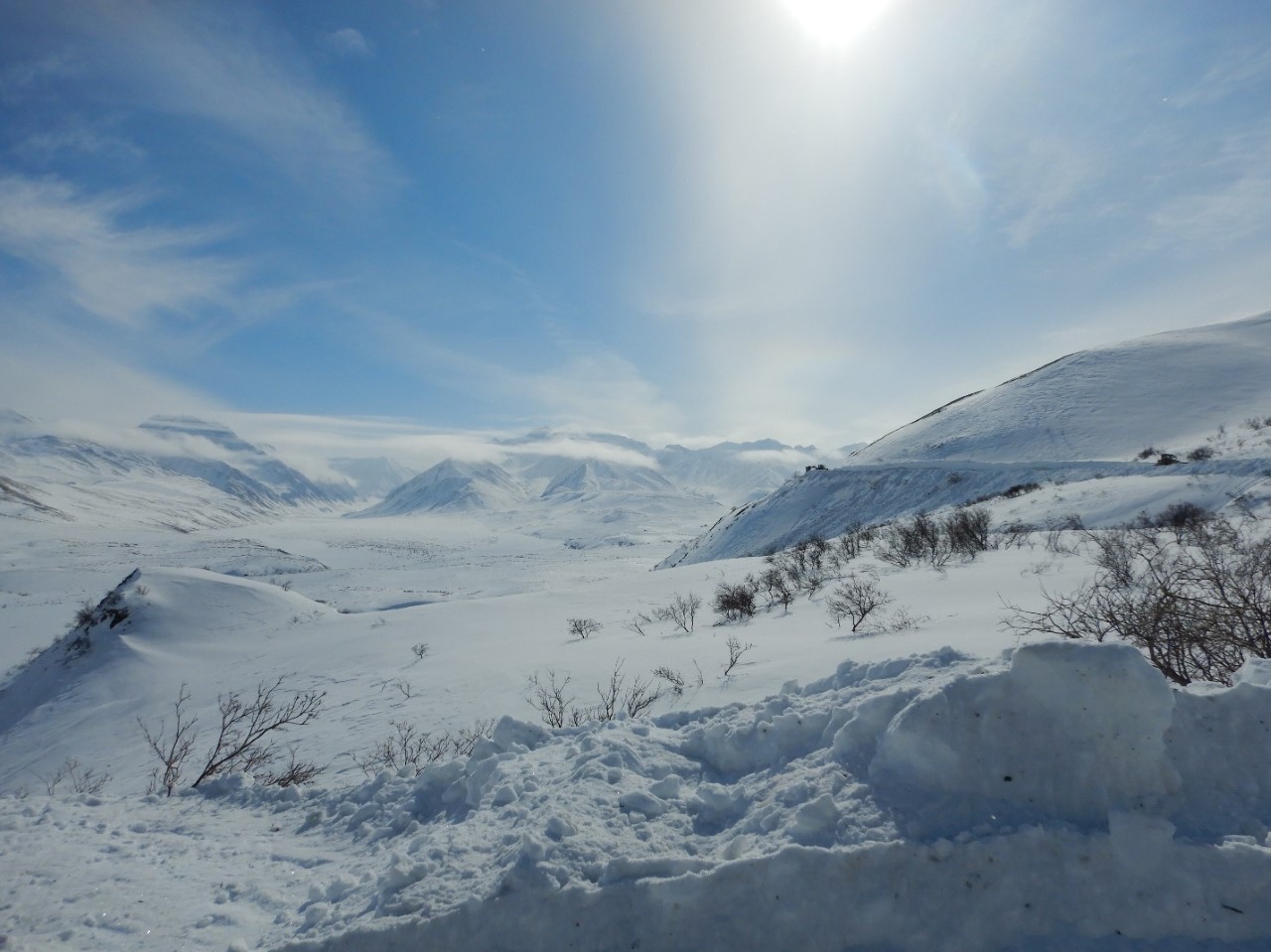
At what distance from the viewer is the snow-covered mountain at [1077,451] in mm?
21266

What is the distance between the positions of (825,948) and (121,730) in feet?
48.5

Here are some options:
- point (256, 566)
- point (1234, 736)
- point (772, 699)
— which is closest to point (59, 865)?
point (772, 699)

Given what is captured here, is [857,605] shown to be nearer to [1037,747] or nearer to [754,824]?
[1037,747]

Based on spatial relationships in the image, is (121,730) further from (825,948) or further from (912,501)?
(912,501)

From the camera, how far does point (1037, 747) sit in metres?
2.57

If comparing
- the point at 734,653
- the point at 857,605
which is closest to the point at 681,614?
the point at 857,605

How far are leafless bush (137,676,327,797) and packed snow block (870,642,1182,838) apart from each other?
5.12 metres

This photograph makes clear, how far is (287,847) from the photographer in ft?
11.8

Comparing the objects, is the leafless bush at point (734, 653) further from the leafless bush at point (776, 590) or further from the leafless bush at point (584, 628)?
the leafless bush at point (584, 628)

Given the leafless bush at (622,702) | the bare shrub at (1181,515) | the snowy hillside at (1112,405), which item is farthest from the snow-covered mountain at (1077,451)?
the leafless bush at (622,702)

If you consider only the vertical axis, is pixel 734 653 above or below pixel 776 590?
below

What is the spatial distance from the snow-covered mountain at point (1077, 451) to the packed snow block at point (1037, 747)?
19272mm

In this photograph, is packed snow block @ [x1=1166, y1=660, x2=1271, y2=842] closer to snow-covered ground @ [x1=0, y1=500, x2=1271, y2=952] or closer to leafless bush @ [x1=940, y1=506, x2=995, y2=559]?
snow-covered ground @ [x1=0, y1=500, x2=1271, y2=952]

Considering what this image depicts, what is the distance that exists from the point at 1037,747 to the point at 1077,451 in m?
47.0
